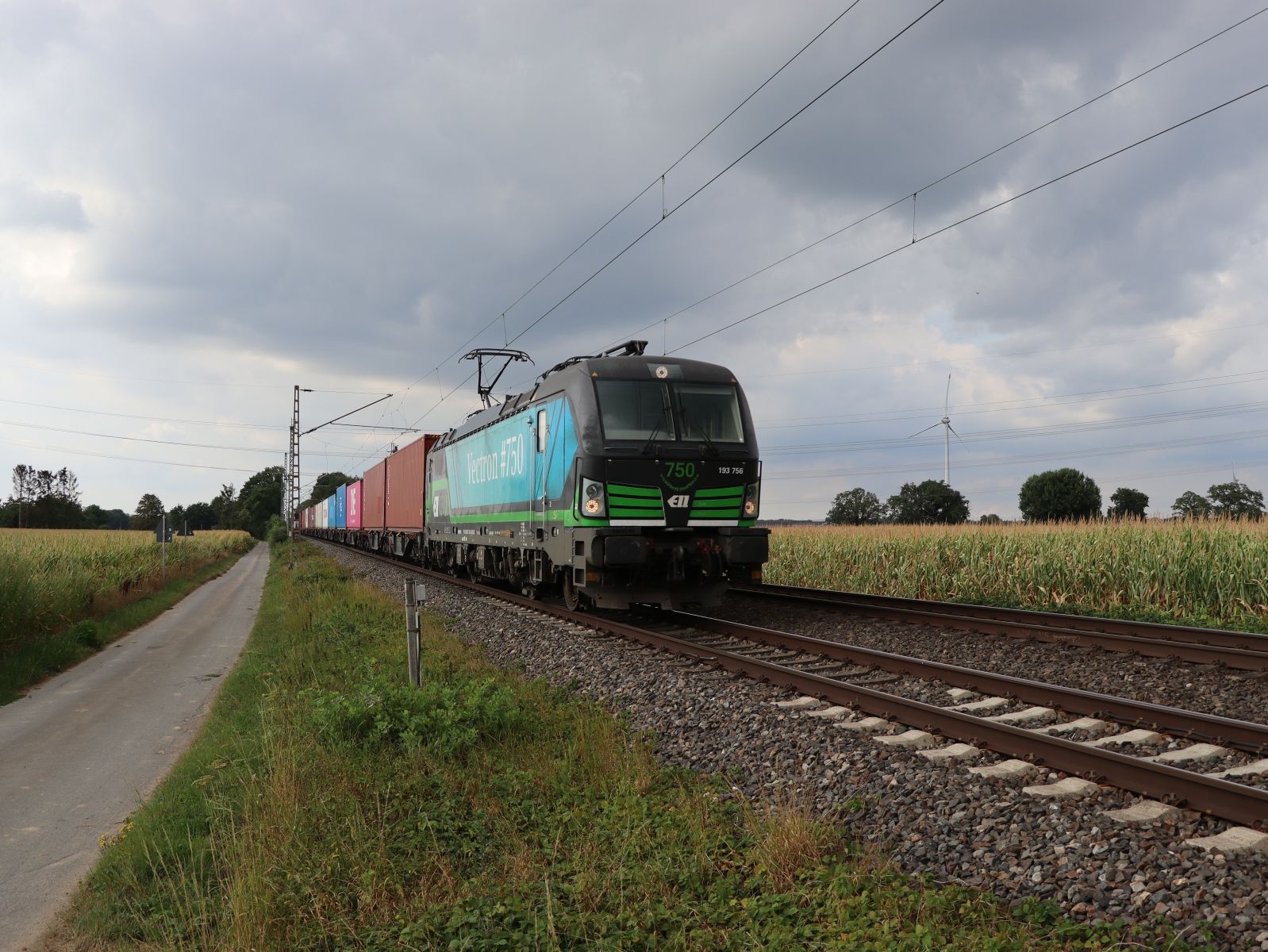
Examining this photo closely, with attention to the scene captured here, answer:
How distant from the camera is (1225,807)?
427 centimetres

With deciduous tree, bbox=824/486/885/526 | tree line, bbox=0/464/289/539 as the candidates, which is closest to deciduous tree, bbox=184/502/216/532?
tree line, bbox=0/464/289/539

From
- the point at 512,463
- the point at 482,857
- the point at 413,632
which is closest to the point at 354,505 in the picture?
the point at 512,463

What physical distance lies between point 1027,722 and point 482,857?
431cm

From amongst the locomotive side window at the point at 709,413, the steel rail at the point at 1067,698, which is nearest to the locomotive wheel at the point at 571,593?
the locomotive side window at the point at 709,413

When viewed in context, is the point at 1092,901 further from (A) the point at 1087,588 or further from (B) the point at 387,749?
(A) the point at 1087,588

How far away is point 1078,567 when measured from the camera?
14.0 m

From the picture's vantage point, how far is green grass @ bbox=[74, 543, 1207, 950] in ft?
11.3

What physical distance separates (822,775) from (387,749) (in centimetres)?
303

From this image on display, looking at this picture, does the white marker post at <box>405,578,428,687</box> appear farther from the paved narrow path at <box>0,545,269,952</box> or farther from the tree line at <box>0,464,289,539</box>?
the tree line at <box>0,464,289,539</box>

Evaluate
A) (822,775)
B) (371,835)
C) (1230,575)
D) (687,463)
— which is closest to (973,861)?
(822,775)

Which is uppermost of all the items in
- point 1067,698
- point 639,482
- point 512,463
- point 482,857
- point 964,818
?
point 512,463

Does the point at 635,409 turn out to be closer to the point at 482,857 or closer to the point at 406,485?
the point at 482,857

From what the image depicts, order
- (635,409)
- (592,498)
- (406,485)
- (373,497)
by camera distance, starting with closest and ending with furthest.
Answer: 1. (592,498)
2. (635,409)
3. (406,485)
4. (373,497)

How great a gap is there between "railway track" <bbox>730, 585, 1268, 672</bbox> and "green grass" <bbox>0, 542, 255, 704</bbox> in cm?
1137
